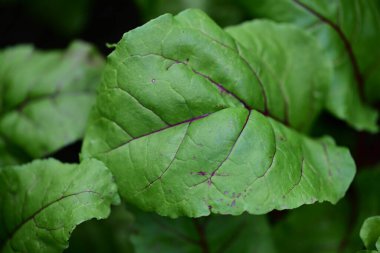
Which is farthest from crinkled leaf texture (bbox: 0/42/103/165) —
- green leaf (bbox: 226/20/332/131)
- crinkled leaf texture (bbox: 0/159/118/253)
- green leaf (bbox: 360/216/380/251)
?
green leaf (bbox: 360/216/380/251)

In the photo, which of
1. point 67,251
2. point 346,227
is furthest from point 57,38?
point 346,227

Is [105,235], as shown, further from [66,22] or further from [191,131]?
[66,22]

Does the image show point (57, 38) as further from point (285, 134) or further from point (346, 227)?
point (346, 227)

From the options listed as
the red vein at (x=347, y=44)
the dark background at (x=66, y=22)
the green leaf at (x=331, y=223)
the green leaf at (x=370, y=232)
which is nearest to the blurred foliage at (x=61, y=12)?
the dark background at (x=66, y=22)

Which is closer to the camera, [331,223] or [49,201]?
[49,201]

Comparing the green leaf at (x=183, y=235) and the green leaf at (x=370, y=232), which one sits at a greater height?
the green leaf at (x=370, y=232)

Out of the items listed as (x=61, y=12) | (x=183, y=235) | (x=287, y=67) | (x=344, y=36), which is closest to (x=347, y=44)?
(x=344, y=36)

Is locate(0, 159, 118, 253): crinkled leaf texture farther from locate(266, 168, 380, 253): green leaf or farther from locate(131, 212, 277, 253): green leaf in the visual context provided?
locate(266, 168, 380, 253): green leaf

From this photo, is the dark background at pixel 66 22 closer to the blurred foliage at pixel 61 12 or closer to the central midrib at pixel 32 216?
the blurred foliage at pixel 61 12
